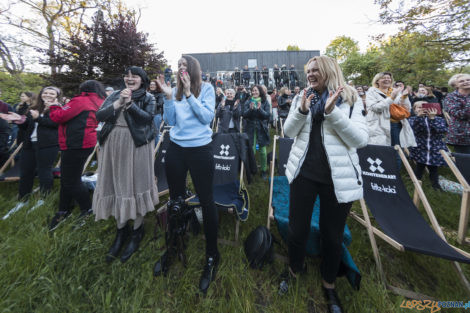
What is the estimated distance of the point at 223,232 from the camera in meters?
2.52

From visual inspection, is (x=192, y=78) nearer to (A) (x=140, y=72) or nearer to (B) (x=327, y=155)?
(A) (x=140, y=72)

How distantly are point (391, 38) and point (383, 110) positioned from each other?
5749 mm

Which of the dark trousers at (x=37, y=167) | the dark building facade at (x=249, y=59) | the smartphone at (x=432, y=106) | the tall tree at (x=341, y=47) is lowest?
the dark trousers at (x=37, y=167)

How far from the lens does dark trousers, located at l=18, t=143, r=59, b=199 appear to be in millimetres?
2908

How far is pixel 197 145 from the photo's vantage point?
→ 1743 millimetres

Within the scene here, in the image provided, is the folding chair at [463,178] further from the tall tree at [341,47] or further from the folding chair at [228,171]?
the tall tree at [341,47]

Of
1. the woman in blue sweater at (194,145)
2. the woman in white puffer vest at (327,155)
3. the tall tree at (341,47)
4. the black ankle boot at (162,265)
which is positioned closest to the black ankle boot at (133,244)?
the black ankle boot at (162,265)

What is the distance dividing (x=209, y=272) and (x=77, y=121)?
2.55 meters

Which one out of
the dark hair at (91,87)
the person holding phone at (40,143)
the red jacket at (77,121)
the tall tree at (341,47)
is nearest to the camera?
the red jacket at (77,121)

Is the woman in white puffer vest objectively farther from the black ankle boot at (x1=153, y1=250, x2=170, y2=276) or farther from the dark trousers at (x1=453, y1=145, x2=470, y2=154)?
the dark trousers at (x1=453, y1=145, x2=470, y2=154)

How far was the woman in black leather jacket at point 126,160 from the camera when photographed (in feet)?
6.51

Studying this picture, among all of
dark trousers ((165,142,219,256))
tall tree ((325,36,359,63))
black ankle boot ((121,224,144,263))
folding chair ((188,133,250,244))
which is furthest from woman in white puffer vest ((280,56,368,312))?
tall tree ((325,36,359,63))

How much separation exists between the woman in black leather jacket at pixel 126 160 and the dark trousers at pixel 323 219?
1.67 meters

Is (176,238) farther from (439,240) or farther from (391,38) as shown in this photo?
(391,38)
